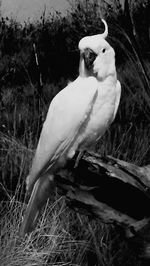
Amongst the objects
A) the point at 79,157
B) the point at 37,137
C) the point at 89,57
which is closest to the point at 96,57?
the point at 89,57

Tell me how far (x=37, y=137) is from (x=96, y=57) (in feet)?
3.70

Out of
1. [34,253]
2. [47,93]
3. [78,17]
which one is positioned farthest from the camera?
[47,93]

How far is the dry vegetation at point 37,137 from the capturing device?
226 cm

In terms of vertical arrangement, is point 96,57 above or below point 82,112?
above

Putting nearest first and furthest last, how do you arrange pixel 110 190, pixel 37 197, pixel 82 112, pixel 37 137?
pixel 110 190
pixel 82 112
pixel 37 197
pixel 37 137

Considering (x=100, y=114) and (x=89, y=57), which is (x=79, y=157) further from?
(x=89, y=57)

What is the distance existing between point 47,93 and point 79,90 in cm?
241

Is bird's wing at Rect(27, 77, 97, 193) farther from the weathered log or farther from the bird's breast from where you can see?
the weathered log

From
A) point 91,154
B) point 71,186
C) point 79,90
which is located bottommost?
point 71,186

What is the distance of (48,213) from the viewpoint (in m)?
2.33

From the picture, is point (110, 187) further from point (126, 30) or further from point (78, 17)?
point (78, 17)

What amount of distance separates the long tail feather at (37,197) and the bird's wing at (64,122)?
2.3 inches

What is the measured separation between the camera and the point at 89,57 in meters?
1.83

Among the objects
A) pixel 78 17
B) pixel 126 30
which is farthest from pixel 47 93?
pixel 126 30
